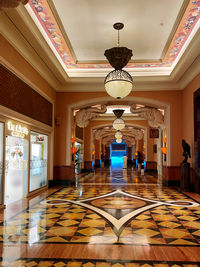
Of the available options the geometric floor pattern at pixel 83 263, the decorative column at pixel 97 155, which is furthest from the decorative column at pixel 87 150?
the geometric floor pattern at pixel 83 263

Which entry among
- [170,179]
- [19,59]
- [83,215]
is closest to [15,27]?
[19,59]

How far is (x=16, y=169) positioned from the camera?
6.46 meters

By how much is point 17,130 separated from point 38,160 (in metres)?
2.14

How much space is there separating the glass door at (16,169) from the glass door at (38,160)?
1.69 ft

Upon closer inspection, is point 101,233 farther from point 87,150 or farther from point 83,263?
point 87,150

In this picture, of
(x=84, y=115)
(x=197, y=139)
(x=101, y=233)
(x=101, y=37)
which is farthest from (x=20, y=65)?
(x=197, y=139)

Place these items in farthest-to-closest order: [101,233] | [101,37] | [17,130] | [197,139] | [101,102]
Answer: [101,102], [197,139], [101,37], [17,130], [101,233]

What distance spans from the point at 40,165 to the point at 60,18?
15.3 feet

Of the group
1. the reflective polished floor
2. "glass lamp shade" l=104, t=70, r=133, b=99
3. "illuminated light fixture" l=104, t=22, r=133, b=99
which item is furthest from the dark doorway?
"glass lamp shade" l=104, t=70, r=133, b=99

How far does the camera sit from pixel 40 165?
28.0 feet

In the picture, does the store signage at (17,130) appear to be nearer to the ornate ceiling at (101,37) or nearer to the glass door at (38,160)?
the glass door at (38,160)

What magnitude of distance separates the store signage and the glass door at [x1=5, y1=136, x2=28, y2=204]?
0.34ft

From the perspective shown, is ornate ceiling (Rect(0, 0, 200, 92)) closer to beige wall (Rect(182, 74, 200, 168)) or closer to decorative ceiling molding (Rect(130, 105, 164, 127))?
beige wall (Rect(182, 74, 200, 168))

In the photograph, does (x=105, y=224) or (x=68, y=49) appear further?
(x=68, y=49)
